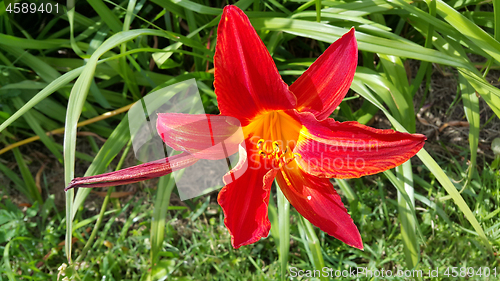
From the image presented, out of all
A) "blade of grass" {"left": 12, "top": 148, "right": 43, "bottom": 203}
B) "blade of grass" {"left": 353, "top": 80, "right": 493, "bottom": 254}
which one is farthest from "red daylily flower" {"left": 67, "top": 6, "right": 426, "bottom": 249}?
"blade of grass" {"left": 12, "top": 148, "right": 43, "bottom": 203}

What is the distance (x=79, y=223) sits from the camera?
187 cm

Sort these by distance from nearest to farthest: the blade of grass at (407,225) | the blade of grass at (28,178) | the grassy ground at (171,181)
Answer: the blade of grass at (407,225), the grassy ground at (171,181), the blade of grass at (28,178)

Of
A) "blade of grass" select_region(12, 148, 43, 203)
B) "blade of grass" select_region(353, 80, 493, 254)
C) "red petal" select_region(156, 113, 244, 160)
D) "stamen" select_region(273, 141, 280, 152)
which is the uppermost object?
"red petal" select_region(156, 113, 244, 160)

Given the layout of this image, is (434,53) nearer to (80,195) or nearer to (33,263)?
(80,195)

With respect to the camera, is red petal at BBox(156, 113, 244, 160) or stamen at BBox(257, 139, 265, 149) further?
stamen at BBox(257, 139, 265, 149)

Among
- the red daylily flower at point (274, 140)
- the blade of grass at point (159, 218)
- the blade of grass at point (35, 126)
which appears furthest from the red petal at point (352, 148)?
the blade of grass at point (35, 126)

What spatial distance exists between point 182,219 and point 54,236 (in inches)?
29.0

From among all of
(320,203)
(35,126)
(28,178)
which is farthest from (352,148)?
(28,178)

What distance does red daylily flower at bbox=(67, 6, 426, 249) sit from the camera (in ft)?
3.05

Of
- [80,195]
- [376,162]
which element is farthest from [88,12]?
[376,162]

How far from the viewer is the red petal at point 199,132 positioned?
1011 mm

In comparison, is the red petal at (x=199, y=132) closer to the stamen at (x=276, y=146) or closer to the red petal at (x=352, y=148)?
the stamen at (x=276, y=146)

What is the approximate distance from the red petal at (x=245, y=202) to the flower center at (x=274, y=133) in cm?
10

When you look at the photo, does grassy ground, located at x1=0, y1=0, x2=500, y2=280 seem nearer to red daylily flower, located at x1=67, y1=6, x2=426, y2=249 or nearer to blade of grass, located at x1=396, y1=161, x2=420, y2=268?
blade of grass, located at x1=396, y1=161, x2=420, y2=268
